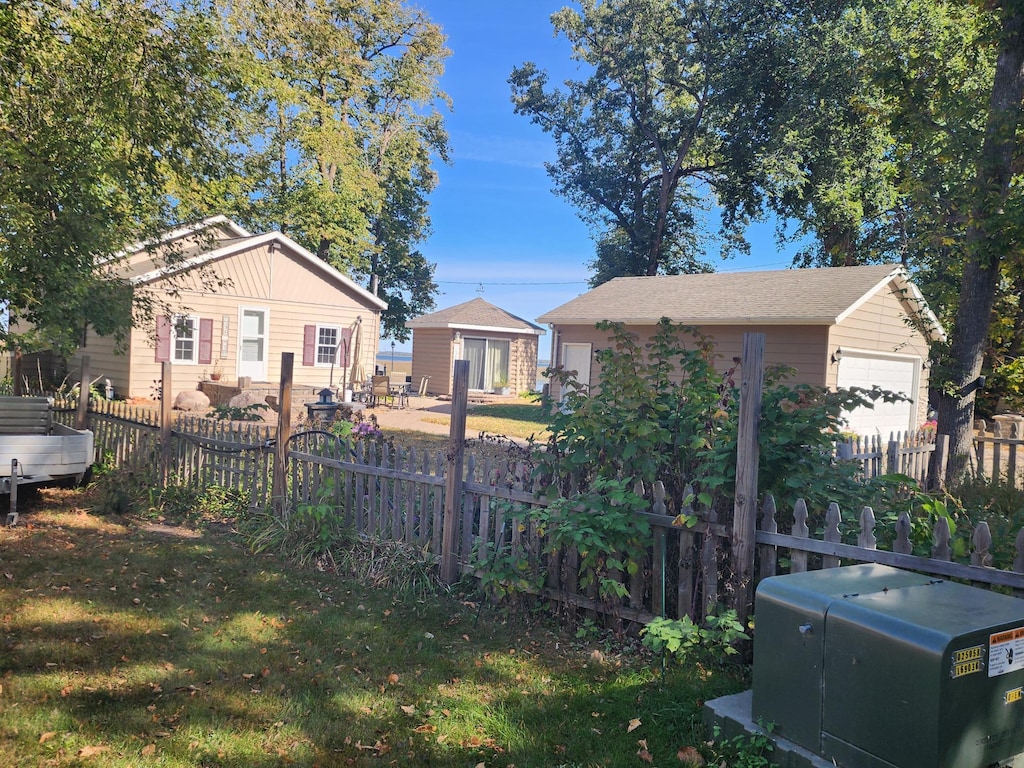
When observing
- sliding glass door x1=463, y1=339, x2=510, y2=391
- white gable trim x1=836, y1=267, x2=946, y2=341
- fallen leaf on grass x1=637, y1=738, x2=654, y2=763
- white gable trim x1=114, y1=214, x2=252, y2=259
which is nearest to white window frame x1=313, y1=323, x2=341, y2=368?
sliding glass door x1=463, y1=339, x2=510, y2=391

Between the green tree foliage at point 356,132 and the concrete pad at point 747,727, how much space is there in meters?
19.7

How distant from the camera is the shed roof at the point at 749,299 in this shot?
52.0ft

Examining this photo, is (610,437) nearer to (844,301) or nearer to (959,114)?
(959,114)

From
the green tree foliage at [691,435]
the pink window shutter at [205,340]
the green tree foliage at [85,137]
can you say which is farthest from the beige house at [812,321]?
the green tree foliage at [691,435]

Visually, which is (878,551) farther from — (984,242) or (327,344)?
(327,344)

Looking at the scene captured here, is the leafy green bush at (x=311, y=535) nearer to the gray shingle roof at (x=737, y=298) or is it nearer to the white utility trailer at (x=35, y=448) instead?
the white utility trailer at (x=35, y=448)

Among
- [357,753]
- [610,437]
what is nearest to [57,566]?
[357,753]

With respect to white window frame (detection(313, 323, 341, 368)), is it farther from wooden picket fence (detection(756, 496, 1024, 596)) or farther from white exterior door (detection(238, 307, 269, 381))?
wooden picket fence (detection(756, 496, 1024, 596))

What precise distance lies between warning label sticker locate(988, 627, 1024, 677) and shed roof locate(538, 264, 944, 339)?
497 inches

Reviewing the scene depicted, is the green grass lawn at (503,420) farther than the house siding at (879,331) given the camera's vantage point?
Yes

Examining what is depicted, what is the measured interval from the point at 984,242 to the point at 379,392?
16.7m

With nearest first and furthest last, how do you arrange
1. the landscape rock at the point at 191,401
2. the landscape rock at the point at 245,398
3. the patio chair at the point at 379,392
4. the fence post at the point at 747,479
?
the fence post at the point at 747,479 < the landscape rock at the point at 191,401 < the landscape rock at the point at 245,398 < the patio chair at the point at 379,392

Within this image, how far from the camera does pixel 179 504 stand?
794 cm

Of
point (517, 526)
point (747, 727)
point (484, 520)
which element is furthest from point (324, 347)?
point (747, 727)
